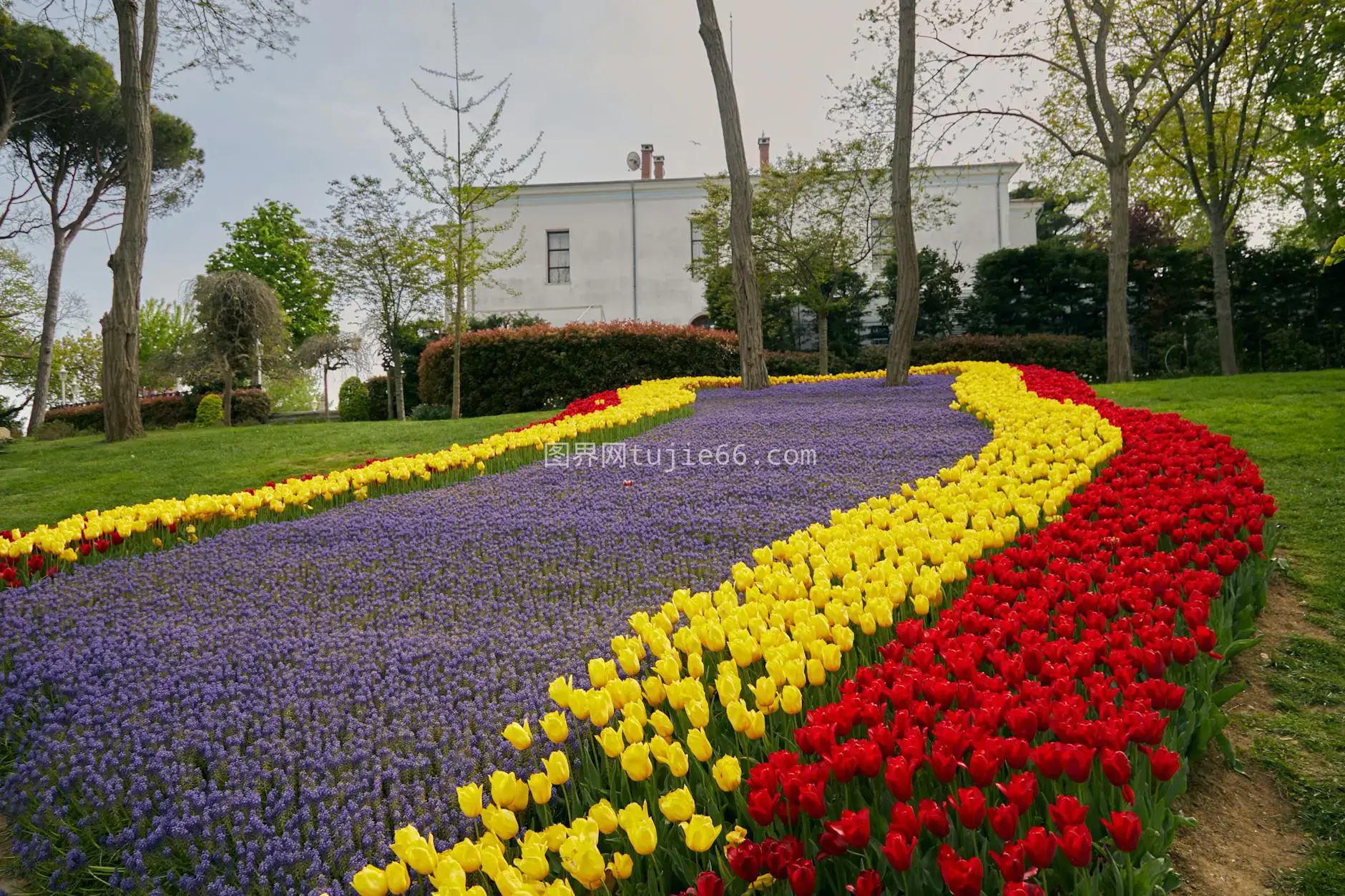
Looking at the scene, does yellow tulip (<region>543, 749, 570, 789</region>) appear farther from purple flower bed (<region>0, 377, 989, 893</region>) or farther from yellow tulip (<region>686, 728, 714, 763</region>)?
purple flower bed (<region>0, 377, 989, 893</region>)

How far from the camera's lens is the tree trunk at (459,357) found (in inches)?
609

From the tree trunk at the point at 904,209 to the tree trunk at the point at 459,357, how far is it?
8025mm

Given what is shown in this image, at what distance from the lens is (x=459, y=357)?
1573 cm

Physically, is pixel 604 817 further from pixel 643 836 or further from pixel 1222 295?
pixel 1222 295

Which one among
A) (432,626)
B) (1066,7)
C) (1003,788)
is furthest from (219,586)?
(1066,7)

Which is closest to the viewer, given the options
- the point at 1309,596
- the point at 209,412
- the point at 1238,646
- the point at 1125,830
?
the point at 1125,830

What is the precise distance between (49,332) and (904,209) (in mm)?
22846

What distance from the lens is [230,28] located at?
14211 millimetres

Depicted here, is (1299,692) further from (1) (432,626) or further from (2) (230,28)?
(2) (230,28)

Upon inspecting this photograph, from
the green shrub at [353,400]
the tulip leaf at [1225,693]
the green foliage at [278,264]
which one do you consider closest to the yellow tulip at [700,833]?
the tulip leaf at [1225,693]

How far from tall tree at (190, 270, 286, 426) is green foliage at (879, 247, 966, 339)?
1669 cm

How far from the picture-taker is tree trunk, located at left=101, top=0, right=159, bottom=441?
12281 mm

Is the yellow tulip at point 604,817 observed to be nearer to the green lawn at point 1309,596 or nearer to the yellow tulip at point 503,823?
the yellow tulip at point 503,823

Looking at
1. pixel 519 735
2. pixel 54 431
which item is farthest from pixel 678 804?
pixel 54 431
